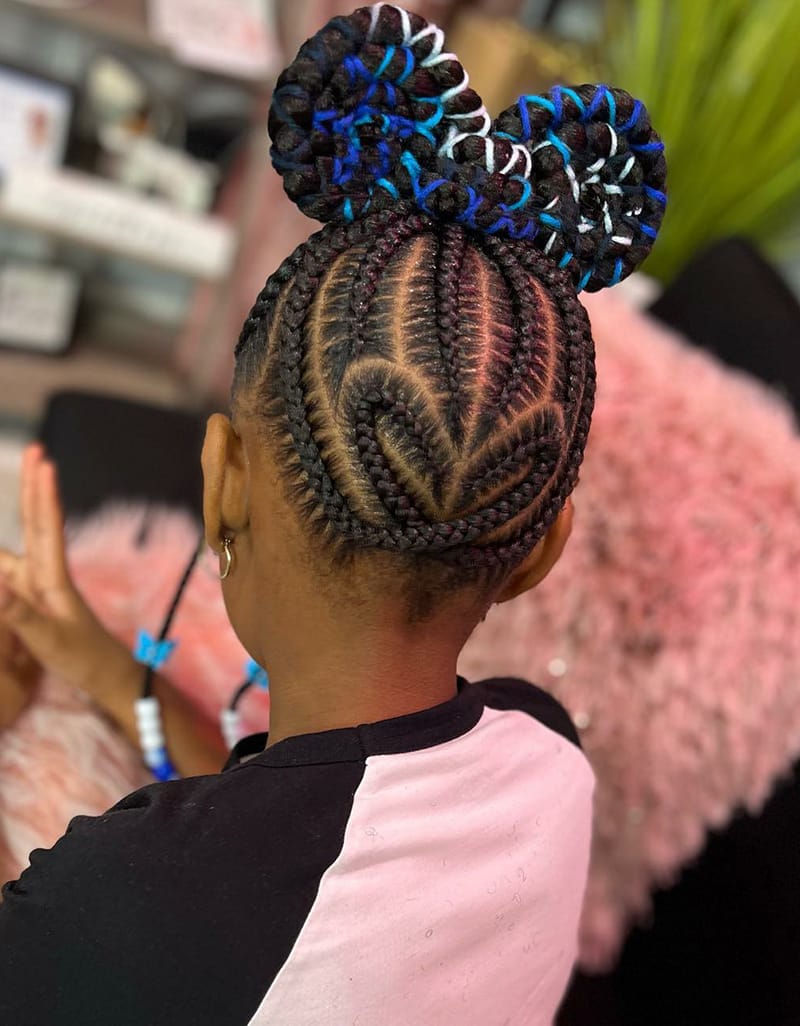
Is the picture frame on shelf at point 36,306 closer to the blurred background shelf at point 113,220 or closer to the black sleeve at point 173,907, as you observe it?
the blurred background shelf at point 113,220

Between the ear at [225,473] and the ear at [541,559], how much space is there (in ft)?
0.60

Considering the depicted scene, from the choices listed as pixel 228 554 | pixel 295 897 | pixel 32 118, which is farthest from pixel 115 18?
pixel 295 897

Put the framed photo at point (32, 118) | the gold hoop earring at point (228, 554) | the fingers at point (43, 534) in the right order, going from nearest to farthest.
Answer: the gold hoop earring at point (228, 554)
the fingers at point (43, 534)
the framed photo at point (32, 118)

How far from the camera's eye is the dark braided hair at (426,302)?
50 centimetres

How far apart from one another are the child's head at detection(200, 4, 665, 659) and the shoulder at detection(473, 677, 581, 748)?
0.18 m

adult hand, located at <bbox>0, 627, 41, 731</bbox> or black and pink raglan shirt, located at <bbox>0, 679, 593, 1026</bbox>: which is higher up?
black and pink raglan shirt, located at <bbox>0, 679, 593, 1026</bbox>

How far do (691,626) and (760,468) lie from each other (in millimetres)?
168

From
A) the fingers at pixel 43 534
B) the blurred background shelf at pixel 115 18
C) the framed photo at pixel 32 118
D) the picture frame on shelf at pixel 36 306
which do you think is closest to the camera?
the fingers at pixel 43 534

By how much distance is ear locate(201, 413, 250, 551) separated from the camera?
59 centimetres

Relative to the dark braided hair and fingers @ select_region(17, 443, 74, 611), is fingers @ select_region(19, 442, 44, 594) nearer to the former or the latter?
fingers @ select_region(17, 443, 74, 611)

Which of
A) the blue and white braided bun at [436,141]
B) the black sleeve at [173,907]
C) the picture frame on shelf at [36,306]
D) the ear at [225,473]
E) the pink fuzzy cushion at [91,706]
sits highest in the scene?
the blue and white braided bun at [436,141]

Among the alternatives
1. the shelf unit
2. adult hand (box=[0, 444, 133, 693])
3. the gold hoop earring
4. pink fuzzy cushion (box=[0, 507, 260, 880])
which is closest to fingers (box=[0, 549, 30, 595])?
Result: adult hand (box=[0, 444, 133, 693])

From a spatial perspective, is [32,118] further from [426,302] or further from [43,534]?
[426,302]

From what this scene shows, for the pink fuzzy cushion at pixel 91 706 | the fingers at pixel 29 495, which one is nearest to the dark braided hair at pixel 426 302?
the fingers at pixel 29 495
